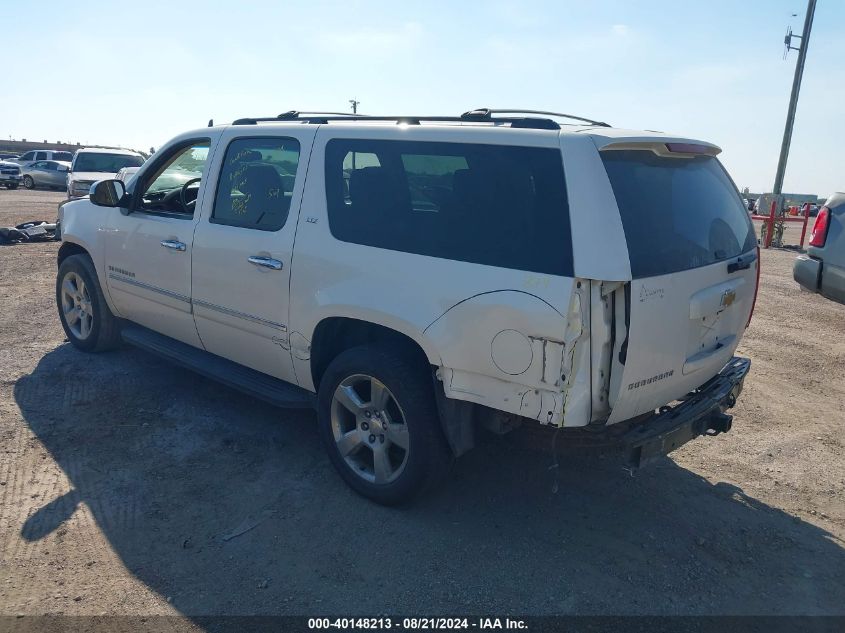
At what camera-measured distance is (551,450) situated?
135 inches

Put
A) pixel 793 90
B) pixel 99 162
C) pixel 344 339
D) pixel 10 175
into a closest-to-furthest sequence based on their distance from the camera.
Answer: pixel 344 339 < pixel 99 162 < pixel 793 90 < pixel 10 175

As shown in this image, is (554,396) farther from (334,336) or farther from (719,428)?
(334,336)

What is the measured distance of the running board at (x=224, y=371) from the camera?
4.27m

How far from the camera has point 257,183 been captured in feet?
14.5

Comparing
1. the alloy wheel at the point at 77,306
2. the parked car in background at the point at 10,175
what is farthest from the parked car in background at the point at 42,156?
the alloy wheel at the point at 77,306

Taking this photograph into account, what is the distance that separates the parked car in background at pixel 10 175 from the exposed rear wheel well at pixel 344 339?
35142 mm

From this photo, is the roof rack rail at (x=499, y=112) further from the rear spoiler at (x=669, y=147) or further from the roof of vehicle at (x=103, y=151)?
the roof of vehicle at (x=103, y=151)

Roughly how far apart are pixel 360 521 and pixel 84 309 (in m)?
3.79

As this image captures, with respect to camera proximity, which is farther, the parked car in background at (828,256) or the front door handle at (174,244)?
the parked car in background at (828,256)

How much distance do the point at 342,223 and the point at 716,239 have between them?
80.4 inches

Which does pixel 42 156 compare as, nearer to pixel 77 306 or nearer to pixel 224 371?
pixel 77 306

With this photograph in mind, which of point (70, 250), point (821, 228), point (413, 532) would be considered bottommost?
point (413, 532)

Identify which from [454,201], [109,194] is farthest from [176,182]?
[454,201]

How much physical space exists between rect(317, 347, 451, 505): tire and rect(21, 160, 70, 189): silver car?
3471 cm
